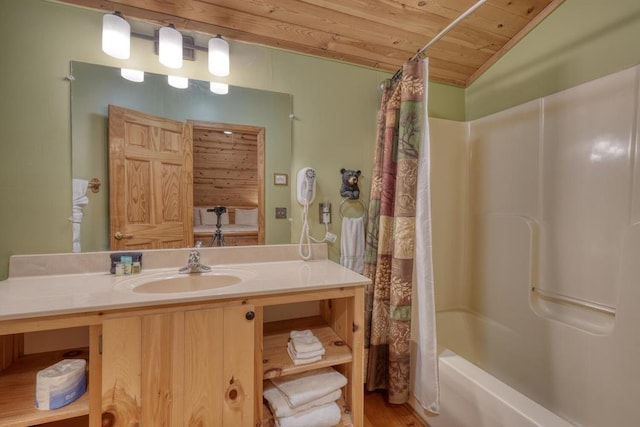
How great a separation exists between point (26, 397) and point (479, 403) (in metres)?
1.69

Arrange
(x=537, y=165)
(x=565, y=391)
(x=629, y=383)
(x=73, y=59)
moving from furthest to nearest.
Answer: (x=537, y=165), (x=565, y=391), (x=73, y=59), (x=629, y=383)

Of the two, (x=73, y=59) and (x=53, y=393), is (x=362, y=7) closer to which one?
(x=73, y=59)

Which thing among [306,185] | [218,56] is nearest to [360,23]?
[218,56]

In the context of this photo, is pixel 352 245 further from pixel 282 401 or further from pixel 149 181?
pixel 149 181

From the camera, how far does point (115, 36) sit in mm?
1285

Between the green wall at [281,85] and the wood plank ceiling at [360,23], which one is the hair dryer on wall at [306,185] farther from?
the wood plank ceiling at [360,23]

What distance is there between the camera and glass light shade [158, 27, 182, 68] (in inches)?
53.8

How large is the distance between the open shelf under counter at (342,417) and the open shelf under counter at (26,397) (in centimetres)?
63

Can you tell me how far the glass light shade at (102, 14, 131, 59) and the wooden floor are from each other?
7.29 ft

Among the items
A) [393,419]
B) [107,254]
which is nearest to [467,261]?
[393,419]

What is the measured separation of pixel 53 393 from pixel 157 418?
1.09ft

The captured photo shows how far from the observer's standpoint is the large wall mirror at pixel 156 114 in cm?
131

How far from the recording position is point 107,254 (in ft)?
4.36

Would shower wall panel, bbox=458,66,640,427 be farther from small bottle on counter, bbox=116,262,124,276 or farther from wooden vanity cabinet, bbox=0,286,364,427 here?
small bottle on counter, bbox=116,262,124,276
